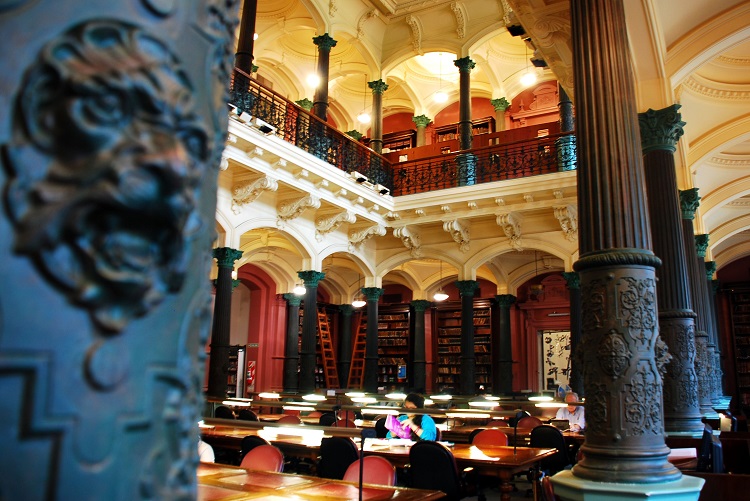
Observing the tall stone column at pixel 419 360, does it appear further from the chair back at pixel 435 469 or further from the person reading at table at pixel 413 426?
the chair back at pixel 435 469

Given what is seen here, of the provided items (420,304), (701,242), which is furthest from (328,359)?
(701,242)

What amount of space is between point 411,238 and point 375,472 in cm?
984

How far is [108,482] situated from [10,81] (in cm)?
29

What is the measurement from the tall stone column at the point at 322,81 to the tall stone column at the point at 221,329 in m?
3.57

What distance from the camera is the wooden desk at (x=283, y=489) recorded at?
2984 mm

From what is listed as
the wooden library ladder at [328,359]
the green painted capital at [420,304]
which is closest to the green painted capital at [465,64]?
the green painted capital at [420,304]

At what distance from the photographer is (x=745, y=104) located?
11352 mm

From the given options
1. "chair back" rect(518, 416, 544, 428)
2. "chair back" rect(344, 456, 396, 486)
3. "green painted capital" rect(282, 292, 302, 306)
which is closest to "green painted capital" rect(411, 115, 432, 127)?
"green painted capital" rect(282, 292, 302, 306)

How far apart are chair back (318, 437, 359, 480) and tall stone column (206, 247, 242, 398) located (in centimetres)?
519

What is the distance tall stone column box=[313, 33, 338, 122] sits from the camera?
39.7ft

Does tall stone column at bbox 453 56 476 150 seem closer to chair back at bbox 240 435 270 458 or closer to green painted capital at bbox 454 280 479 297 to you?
green painted capital at bbox 454 280 479 297

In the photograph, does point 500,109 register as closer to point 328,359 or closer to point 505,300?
point 505,300

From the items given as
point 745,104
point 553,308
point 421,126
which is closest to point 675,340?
point 745,104

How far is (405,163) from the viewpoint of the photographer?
13305 mm
